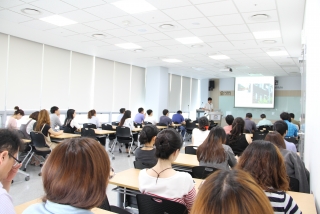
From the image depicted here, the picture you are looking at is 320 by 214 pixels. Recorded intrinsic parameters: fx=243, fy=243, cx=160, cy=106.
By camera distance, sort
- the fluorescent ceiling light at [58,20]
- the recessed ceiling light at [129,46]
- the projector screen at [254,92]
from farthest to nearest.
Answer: the projector screen at [254,92] → the recessed ceiling light at [129,46] → the fluorescent ceiling light at [58,20]

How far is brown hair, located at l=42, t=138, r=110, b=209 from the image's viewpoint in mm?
976

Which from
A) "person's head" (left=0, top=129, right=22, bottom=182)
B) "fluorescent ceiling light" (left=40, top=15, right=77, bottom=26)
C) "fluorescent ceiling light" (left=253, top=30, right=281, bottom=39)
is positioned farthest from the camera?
"fluorescent ceiling light" (left=253, top=30, right=281, bottom=39)

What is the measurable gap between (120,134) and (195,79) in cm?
913

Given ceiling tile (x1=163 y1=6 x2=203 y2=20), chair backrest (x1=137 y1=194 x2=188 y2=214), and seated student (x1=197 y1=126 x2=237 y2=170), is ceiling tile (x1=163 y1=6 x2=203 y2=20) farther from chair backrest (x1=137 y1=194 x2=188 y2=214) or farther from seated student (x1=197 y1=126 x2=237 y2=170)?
chair backrest (x1=137 y1=194 x2=188 y2=214)

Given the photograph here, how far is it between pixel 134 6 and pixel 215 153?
2973 millimetres

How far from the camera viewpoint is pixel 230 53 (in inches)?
305

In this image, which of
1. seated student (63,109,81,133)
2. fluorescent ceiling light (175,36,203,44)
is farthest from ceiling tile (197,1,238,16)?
seated student (63,109,81,133)

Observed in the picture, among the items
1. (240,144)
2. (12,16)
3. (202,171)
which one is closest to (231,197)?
(202,171)

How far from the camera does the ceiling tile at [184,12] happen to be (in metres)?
4.39

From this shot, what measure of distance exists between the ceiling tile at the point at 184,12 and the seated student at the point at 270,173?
3.32m

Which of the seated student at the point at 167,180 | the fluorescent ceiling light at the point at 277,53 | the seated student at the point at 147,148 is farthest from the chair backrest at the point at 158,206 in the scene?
the fluorescent ceiling light at the point at 277,53

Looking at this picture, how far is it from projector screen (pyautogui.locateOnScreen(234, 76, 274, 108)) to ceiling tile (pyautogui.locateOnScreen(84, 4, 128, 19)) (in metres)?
10.2

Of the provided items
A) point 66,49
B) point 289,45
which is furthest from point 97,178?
point 66,49

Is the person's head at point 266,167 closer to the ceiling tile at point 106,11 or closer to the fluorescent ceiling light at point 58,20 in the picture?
the ceiling tile at point 106,11
